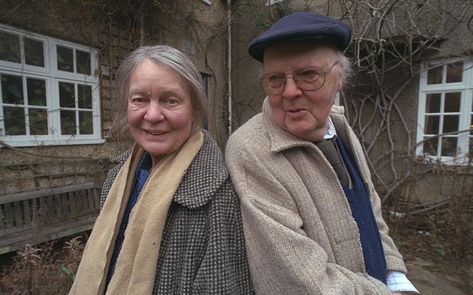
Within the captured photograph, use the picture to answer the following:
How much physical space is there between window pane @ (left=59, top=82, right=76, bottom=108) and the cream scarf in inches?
149

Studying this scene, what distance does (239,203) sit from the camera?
1.07 metres

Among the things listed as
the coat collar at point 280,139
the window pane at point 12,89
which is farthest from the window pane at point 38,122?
the coat collar at point 280,139

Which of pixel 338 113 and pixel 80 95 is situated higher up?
pixel 80 95

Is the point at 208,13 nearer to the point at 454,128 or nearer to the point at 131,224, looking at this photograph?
the point at 454,128

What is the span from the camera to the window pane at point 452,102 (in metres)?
5.06

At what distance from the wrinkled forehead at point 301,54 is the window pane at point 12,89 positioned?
4.04 m

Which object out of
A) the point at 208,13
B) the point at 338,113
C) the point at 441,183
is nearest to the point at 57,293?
the point at 338,113

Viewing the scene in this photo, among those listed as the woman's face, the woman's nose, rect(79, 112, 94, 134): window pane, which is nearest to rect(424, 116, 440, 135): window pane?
the woman's face

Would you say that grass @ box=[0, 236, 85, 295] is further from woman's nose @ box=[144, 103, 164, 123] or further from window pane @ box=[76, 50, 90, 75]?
window pane @ box=[76, 50, 90, 75]

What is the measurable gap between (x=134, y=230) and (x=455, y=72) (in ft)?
19.1

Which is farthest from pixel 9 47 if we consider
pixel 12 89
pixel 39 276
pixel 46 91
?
pixel 39 276

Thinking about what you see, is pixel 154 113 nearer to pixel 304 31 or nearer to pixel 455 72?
pixel 304 31

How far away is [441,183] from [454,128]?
1269mm

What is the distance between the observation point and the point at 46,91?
4227 millimetres
